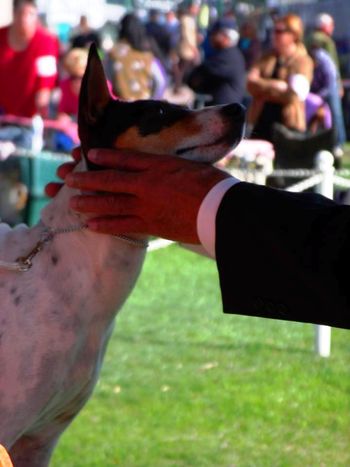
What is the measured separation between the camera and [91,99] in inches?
113

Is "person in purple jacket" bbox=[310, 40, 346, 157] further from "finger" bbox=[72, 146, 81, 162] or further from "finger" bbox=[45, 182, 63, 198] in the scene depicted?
"finger" bbox=[72, 146, 81, 162]

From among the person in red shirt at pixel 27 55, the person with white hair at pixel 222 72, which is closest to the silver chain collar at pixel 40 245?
the person in red shirt at pixel 27 55

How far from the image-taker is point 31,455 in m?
3.14

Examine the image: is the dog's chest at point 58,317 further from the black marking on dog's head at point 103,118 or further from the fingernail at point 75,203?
the fingernail at point 75,203

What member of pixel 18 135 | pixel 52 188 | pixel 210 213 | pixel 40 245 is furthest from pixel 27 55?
pixel 210 213

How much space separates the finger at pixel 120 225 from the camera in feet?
7.52

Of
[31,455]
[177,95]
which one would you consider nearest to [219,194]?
[31,455]

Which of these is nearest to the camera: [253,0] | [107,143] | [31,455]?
[107,143]

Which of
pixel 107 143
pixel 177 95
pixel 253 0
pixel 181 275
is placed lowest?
pixel 253 0

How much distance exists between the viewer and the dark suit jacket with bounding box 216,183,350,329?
1857mm

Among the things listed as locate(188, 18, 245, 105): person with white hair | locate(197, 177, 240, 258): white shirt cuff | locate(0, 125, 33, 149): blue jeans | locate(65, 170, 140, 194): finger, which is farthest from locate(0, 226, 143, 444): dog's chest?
locate(188, 18, 245, 105): person with white hair

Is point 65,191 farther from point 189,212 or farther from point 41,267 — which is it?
point 189,212

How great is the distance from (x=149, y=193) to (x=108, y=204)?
185 mm

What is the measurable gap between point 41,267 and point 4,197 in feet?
21.1
